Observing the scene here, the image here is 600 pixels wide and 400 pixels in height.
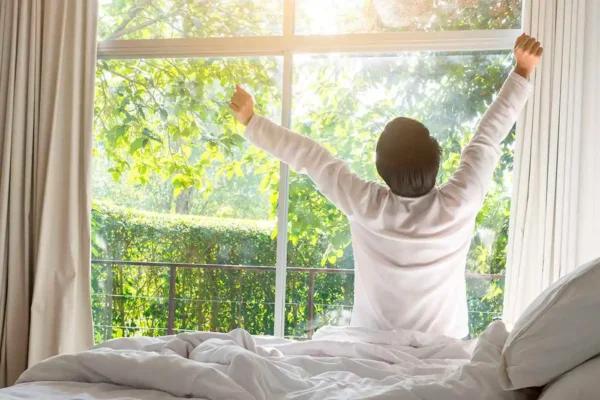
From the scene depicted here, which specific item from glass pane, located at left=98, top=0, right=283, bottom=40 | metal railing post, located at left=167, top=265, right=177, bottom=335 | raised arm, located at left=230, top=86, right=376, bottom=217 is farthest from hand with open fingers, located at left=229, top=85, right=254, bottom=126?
metal railing post, located at left=167, top=265, right=177, bottom=335

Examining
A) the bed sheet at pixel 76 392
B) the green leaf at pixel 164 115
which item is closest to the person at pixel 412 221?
the bed sheet at pixel 76 392

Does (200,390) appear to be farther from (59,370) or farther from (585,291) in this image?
(585,291)

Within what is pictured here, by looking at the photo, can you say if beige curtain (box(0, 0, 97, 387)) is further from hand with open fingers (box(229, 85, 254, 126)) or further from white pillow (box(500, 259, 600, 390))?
white pillow (box(500, 259, 600, 390))

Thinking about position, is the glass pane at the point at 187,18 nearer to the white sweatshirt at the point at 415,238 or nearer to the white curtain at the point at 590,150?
the white sweatshirt at the point at 415,238

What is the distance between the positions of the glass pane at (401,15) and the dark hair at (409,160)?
0.98 meters

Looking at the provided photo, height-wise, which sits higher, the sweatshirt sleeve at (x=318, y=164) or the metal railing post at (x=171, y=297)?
the sweatshirt sleeve at (x=318, y=164)

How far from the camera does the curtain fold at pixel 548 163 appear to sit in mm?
2629

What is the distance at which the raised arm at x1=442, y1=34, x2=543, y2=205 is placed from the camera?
219cm

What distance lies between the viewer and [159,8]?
3289mm

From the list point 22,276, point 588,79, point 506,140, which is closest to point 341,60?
point 506,140

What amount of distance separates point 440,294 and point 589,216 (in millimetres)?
843

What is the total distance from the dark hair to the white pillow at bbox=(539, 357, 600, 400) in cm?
100

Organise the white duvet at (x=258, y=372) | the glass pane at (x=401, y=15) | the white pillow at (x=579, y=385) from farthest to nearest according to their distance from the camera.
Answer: the glass pane at (x=401, y=15) → the white duvet at (x=258, y=372) → the white pillow at (x=579, y=385)

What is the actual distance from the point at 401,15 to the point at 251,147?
96 centimetres
